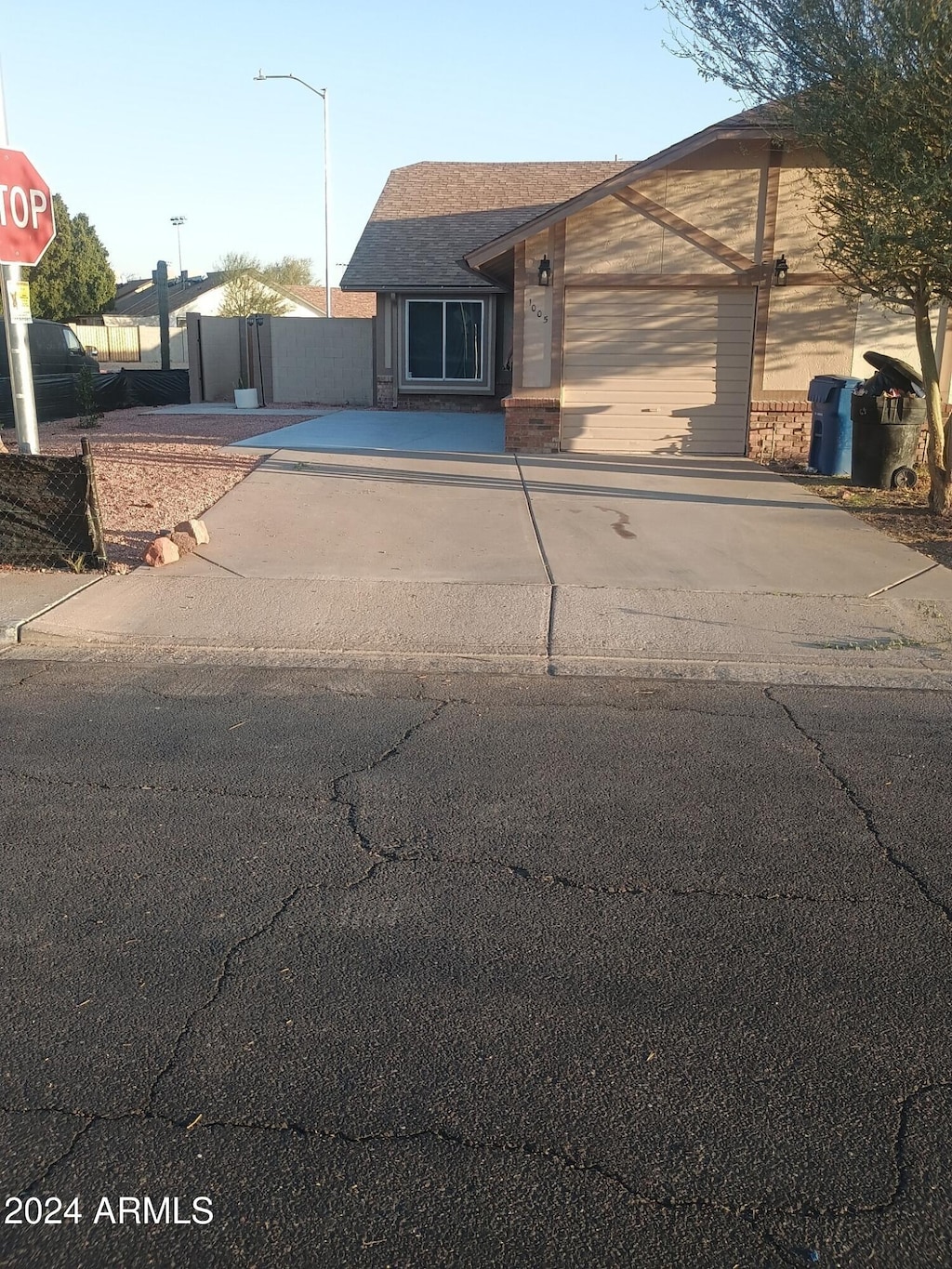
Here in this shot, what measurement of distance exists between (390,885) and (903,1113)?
1.99 meters

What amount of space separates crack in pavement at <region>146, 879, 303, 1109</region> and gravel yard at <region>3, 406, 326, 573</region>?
5813 mm

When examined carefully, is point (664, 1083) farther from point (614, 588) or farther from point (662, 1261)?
point (614, 588)

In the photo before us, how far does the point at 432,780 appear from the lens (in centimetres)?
529

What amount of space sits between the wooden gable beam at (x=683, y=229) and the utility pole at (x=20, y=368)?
914cm

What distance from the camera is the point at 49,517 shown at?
9062 millimetres

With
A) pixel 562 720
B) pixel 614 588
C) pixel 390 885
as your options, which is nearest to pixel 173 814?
pixel 390 885

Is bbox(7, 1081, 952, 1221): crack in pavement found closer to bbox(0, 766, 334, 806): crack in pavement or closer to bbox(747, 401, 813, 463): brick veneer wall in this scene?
bbox(0, 766, 334, 806): crack in pavement

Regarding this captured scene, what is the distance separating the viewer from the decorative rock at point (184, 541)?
9.75 metres

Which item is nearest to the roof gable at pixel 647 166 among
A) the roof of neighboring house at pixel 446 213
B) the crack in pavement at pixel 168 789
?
the roof of neighboring house at pixel 446 213

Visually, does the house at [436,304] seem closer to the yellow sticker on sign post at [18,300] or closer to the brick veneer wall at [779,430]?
the brick veneer wall at [779,430]

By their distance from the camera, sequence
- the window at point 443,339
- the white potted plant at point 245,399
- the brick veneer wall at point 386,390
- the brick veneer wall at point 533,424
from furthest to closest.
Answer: the white potted plant at point 245,399
the brick veneer wall at point 386,390
the window at point 443,339
the brick veneer wall at point 533,424

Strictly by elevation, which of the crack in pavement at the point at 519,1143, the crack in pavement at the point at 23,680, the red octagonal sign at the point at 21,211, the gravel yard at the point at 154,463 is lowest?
the crack in pavement at the point at 519,1143

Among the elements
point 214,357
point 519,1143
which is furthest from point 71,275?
point 519,1143

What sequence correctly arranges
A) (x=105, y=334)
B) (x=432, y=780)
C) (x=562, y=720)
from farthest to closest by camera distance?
1. (x=105, y=334)
2. (x=562, y=720)
3. (x=432, y=780)
